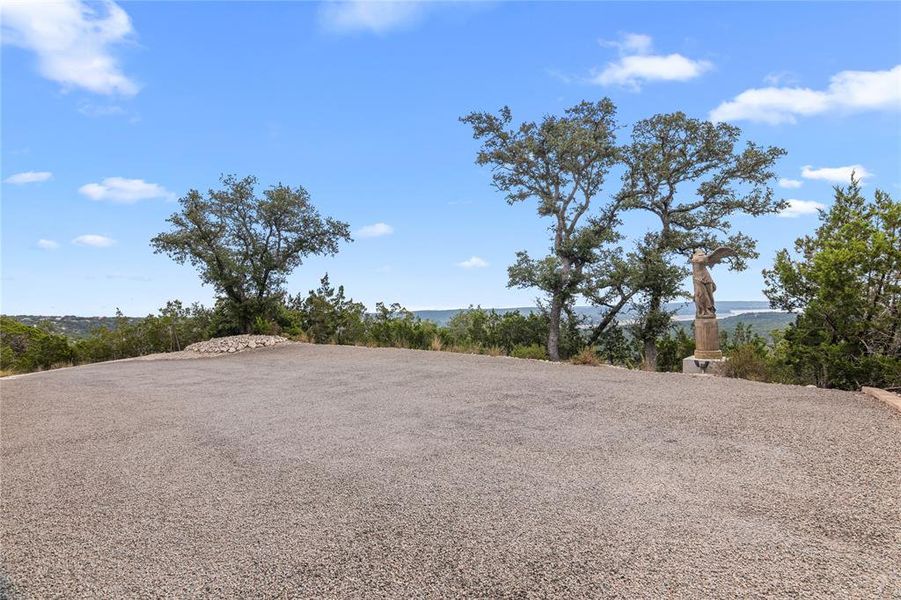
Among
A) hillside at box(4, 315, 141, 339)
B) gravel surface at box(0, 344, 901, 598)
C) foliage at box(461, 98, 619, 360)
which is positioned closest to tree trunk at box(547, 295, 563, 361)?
foliage at box(461, 98, 619, 360)

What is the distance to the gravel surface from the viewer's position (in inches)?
79.4

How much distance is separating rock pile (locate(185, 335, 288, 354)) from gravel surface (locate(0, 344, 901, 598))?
6782 mm

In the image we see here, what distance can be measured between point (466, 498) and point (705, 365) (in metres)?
7.08

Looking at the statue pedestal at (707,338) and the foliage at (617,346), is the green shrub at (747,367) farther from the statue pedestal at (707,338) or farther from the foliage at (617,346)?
the foliage at (617,346)

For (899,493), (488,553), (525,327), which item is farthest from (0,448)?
(525,327)

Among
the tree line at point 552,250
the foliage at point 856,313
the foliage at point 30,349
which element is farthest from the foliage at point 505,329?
the foliage at point 30,349

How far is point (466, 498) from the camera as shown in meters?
2.70

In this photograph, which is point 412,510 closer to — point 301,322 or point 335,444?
point 335,444

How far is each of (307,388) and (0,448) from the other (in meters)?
3.11

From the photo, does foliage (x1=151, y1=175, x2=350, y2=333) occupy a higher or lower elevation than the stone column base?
higher

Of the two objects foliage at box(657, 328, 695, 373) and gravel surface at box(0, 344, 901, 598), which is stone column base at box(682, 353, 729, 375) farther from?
foliage at box(657, 328, 695, 373)

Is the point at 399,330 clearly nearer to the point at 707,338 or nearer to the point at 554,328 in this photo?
the point at 554,328

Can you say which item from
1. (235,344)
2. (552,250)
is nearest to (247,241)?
(235,344)

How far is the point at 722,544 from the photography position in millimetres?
2199
